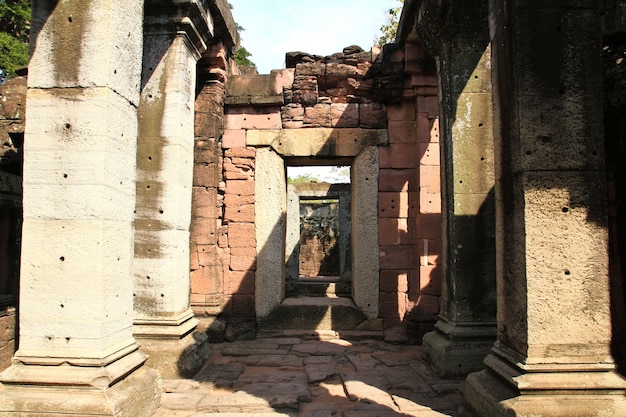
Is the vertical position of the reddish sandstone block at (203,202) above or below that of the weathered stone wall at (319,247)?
above

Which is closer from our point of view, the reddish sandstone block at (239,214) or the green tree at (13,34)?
the reddish sandstone block at (239,214)

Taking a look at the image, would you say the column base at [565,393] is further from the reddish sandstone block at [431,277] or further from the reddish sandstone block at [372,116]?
the reddish sandstone block at [372,116]

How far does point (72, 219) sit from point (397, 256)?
15.7 feet

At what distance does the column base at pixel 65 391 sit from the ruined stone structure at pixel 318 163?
0.01 m

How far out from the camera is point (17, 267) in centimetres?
624

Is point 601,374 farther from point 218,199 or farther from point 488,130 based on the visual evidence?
point 218,199

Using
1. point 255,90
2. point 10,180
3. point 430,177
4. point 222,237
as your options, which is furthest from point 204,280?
point 430,177

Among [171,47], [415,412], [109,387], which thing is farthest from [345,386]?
[171,47]

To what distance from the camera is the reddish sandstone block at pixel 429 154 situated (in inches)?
262

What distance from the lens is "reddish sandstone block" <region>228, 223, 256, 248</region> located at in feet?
22.8

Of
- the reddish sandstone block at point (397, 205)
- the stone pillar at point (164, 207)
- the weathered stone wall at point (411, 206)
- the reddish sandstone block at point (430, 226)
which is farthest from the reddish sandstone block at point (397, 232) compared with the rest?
the stone pillar at point (164, 207)

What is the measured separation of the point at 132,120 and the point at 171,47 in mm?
1898

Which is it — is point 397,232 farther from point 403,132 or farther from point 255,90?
point 255,90

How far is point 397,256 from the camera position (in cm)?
686
